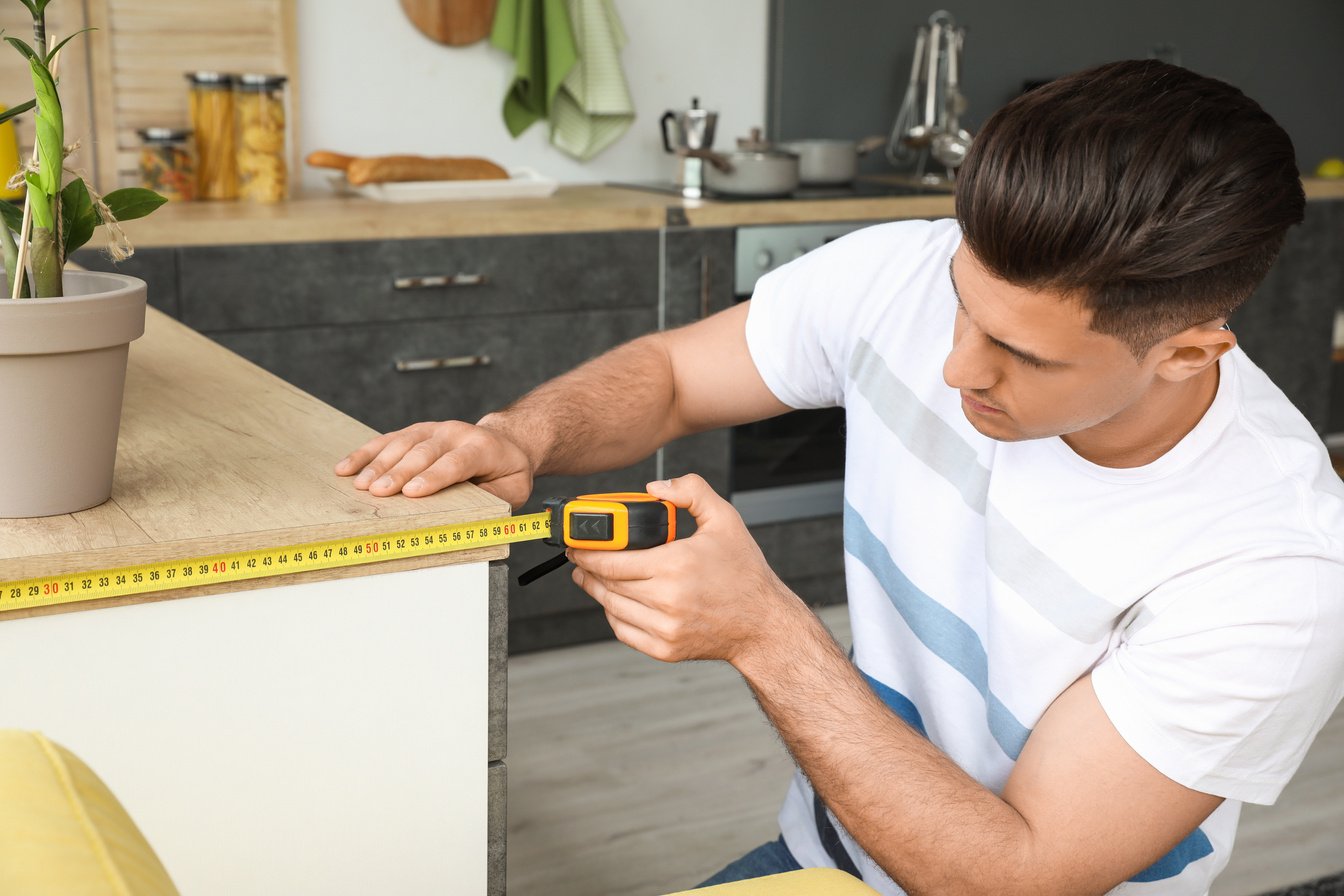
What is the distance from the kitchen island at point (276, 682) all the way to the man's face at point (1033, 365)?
16.2 inches

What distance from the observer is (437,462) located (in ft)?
3.46

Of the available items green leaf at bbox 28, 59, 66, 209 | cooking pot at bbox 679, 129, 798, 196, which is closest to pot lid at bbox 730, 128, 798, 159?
cooking pot at bbox 679, 129, 798, 196

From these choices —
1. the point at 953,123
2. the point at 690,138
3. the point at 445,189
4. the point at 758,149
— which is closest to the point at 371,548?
the point at 445,189

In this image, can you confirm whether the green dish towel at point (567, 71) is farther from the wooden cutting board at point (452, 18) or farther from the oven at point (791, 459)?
the oven at point (791, 459)

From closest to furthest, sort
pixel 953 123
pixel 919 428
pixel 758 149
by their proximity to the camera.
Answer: pixel 919 428, pixel 758 149, pixel 953 123

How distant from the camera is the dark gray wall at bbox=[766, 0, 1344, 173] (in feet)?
11.9

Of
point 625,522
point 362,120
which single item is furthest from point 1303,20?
point 625,522

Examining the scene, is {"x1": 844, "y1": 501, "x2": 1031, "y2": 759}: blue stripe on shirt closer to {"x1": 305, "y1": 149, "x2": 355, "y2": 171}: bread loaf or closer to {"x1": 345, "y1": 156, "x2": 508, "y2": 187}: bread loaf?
{"x1": 345, "y1": 156, "x2": 508, "y2": 187}: bread loaf

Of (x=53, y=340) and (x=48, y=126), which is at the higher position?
(x=48, y=126)

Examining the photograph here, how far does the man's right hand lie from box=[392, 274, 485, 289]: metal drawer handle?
4.94ft

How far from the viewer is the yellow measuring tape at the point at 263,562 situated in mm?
848

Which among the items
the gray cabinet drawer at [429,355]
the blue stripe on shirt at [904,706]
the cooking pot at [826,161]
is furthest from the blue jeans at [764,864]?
the cooking pot at [826,161]

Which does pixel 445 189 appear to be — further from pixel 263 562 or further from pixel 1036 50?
pixel 263 562

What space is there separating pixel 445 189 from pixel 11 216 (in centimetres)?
204
